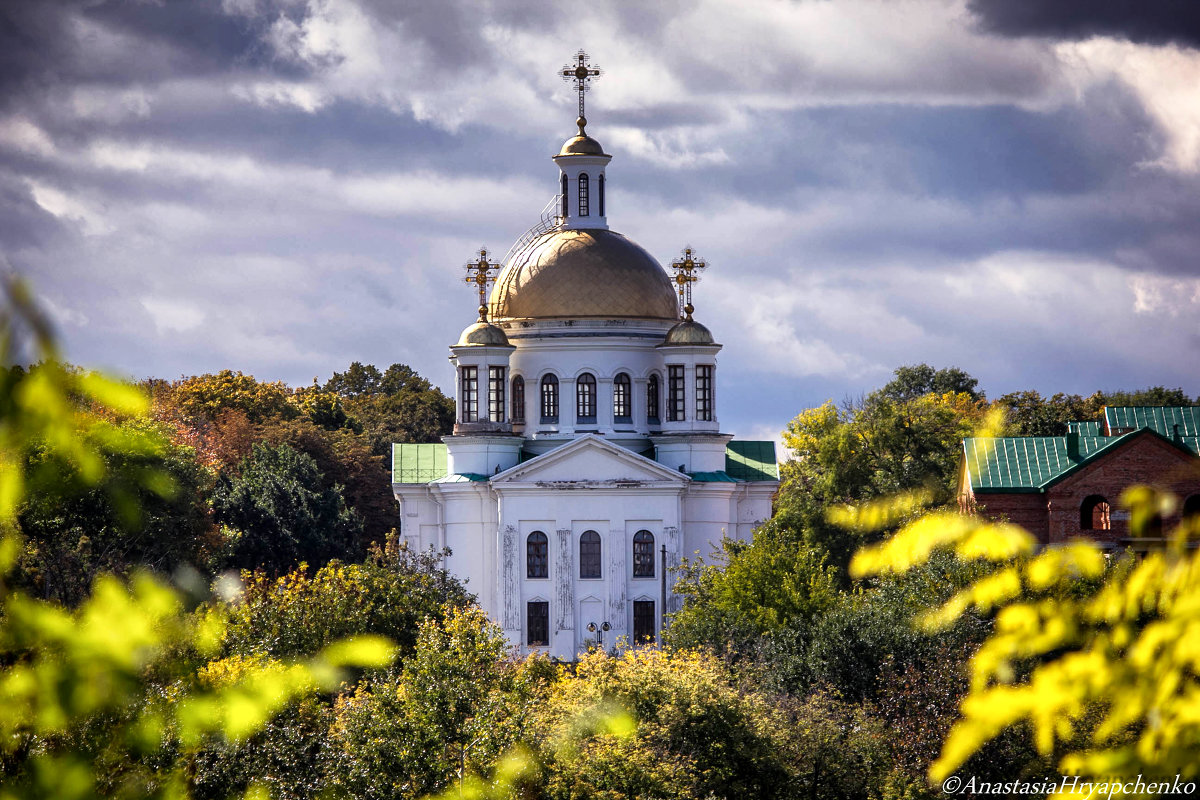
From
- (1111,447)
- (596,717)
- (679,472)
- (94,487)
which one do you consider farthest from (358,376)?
(94,487)

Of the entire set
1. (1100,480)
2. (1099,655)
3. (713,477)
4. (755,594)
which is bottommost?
(1099,655)

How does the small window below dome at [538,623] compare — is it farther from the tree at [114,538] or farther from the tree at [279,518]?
the tree at [279,518]

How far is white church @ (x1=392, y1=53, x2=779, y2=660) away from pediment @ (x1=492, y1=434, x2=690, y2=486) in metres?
0.05

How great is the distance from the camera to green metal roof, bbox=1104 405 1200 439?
54500 mm

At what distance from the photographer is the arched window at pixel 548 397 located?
62.9m

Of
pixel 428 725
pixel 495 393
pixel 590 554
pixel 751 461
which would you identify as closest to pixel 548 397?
pixel 495 393

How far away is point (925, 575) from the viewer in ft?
129

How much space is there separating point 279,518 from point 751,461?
746 inches

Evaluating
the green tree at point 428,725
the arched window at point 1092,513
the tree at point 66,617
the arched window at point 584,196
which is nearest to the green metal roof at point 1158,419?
the arched window at point 1092,513

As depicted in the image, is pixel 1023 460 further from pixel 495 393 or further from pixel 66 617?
pixel 66 617

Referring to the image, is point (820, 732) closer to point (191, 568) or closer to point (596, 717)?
point (596, 717)

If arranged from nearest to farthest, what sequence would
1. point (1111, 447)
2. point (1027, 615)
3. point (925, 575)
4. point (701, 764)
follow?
1. point (1027, 615)
2. point (701, 764)
3. point (925, 575)
4. point (1111, 447)

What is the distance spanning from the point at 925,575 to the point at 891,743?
949 cm

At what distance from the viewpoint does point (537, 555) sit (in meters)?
58.8
